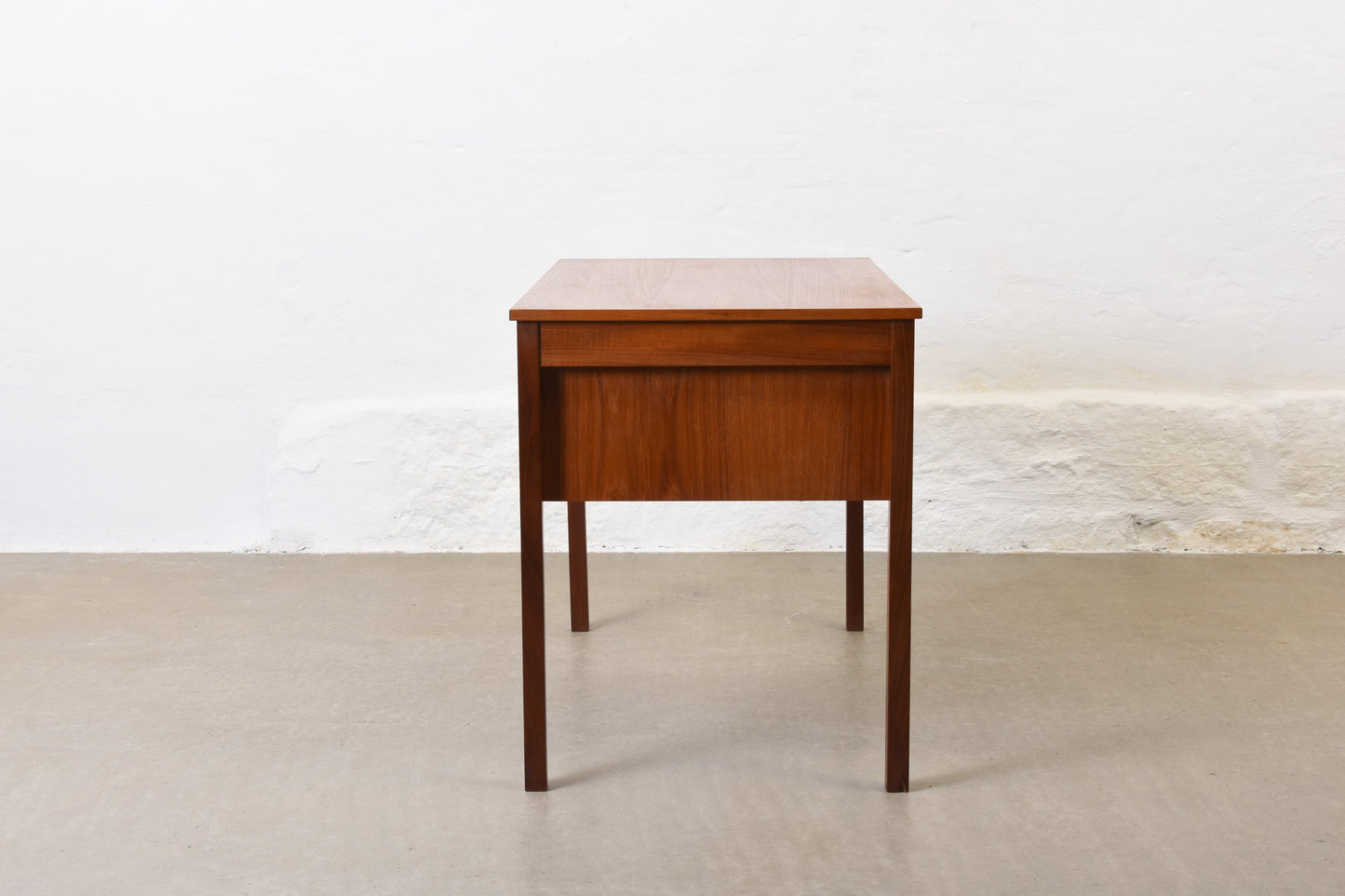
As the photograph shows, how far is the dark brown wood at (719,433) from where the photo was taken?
218 cm

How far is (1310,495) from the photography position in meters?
3.64

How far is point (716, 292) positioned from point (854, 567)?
94 centimetres

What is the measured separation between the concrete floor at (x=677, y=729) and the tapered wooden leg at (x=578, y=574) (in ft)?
0.17

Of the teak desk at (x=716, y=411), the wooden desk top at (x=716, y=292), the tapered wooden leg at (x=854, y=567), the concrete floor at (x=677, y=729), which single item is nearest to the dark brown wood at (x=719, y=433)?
the teak desk at (x=716, y=411)

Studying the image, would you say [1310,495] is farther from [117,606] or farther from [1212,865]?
[117,606]

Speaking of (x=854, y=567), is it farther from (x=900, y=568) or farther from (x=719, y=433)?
(x=719, y=433)

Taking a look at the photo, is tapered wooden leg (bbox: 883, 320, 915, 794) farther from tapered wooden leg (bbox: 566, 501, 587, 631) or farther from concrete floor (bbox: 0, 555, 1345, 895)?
tapered wooden leg (bbox: 566, 501, 587, 631)

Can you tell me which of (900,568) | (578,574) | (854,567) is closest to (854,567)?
(854,567)

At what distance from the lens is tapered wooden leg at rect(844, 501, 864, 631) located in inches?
117

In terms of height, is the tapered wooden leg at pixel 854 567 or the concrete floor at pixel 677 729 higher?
the tapered wooden leg at pixel 854 567

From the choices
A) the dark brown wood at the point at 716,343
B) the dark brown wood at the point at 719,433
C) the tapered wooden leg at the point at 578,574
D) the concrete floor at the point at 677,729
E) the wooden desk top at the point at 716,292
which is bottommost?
the concrete floor at the point at 677,729

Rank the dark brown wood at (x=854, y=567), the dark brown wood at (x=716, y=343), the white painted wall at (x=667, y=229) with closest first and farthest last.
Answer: the dark brown wood at (x=716, y=343) < the dark brown wood at (x=854, y=567) < the white painted wall at (x=667, y=229)

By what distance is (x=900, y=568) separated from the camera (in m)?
2.20

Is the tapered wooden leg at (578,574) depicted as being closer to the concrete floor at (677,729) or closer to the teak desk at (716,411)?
the concrete floor at (677,729)
